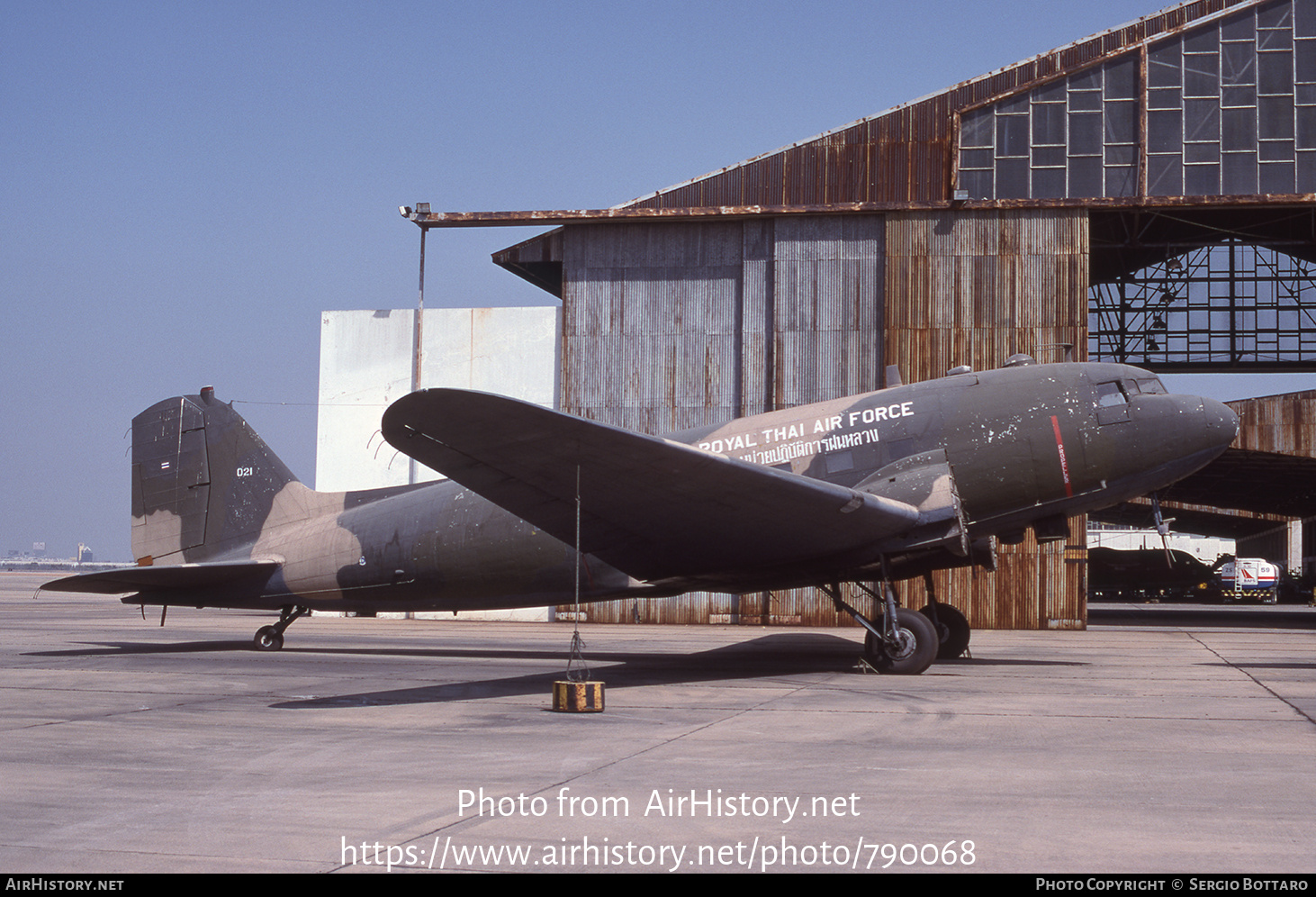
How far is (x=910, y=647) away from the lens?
48.4 feet

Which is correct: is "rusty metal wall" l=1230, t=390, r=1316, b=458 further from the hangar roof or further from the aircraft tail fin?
the aircraft tail fin

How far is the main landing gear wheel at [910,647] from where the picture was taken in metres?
14.7

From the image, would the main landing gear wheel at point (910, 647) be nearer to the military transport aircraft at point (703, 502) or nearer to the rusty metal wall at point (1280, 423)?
the military transport aircraft at point (703, 502)

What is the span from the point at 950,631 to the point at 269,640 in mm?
12208

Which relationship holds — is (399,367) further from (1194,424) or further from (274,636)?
(1194,424)

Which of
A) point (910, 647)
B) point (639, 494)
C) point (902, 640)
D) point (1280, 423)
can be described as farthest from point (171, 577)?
point (1280, 423)

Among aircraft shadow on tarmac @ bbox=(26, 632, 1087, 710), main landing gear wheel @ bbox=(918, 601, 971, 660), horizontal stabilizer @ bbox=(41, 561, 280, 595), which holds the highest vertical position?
horizontal stabilizer @ bbox=(41, 561, 280, 595)

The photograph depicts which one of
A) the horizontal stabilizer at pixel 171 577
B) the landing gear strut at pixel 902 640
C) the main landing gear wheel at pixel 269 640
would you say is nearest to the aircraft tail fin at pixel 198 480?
the horizontal stabilizer at pixel 171 577

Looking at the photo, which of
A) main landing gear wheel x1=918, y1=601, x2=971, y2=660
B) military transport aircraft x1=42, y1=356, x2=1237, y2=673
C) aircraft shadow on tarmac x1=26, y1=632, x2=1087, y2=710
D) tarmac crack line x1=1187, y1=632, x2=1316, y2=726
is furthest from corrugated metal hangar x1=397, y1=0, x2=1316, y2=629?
military transport aircraft x1=42, y1=356, x2=1237, y2=673

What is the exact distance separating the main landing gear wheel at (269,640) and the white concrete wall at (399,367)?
13.5m

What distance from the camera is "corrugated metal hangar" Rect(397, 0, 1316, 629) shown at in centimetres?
2964

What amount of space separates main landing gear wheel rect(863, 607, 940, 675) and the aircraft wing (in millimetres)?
1076

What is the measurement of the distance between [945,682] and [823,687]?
1800 millimetres

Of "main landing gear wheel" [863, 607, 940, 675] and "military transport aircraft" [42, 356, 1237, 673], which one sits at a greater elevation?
"military transport aircraft" [42, 356, 1237, 673]
